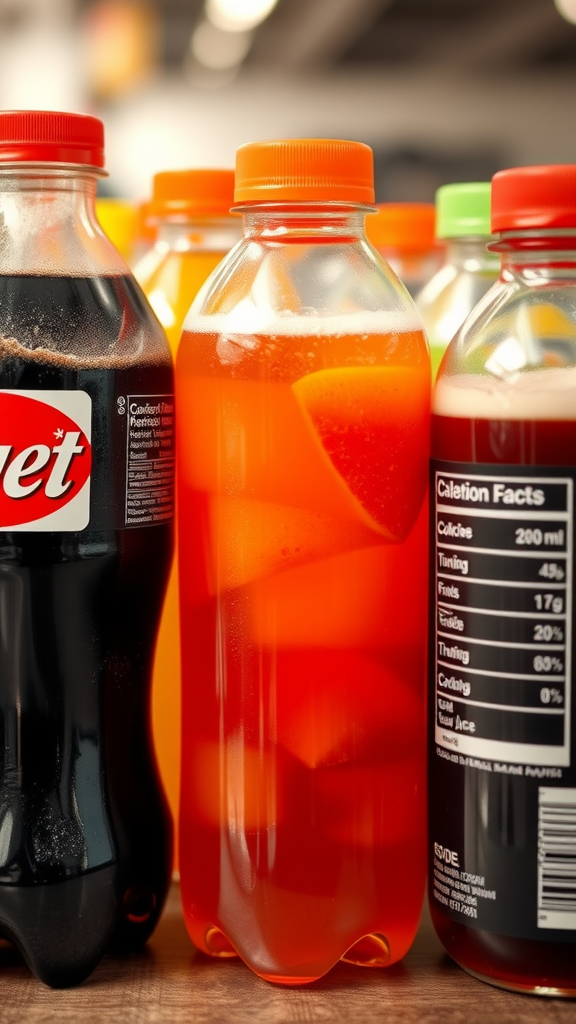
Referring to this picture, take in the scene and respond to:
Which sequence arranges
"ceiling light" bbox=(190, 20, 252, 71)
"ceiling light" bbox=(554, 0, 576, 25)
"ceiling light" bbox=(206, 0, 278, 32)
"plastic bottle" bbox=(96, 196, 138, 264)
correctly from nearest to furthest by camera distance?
"plastic bottle" bbox=(96, 196, 138, 264)
"ceiling light" bbox=(554, 0, 576, 25)
"ceiling light" bbox=(206, 0, 278, 32)
"ceiling light" bbox=(190, 20, 252, 71)

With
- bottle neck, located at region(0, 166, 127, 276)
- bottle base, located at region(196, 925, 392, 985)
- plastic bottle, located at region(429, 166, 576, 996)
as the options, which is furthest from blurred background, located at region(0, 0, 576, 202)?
A: bottle base, located at region(196, 925, 392, 985)

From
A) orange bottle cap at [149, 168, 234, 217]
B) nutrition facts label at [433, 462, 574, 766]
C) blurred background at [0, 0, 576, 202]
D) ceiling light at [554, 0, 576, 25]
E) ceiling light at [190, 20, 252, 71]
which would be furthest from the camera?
blurred background at [0, 0, 576, 202]

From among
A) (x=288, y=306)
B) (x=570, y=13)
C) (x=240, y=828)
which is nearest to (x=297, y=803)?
(x=240, y=828)

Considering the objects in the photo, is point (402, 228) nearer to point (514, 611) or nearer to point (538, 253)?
point (538, 253)

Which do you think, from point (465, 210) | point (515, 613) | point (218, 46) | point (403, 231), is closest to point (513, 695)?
point (515, 613)

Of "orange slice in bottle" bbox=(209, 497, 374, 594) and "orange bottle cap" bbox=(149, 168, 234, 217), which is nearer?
"orange slice in bottle" bbox=(209, 497, 374, 594)

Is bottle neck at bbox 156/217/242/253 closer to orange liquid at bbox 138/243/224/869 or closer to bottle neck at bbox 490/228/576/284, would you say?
orange liquid at bbox 138/243/224/869

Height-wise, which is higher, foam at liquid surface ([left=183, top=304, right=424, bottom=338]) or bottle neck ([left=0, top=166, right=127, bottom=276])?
bottle neck ([left=0, top=166, right=127, bottom=276])

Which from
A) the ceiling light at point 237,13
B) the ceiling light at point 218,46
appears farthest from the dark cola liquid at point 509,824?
the ceiling light at point 218,46
